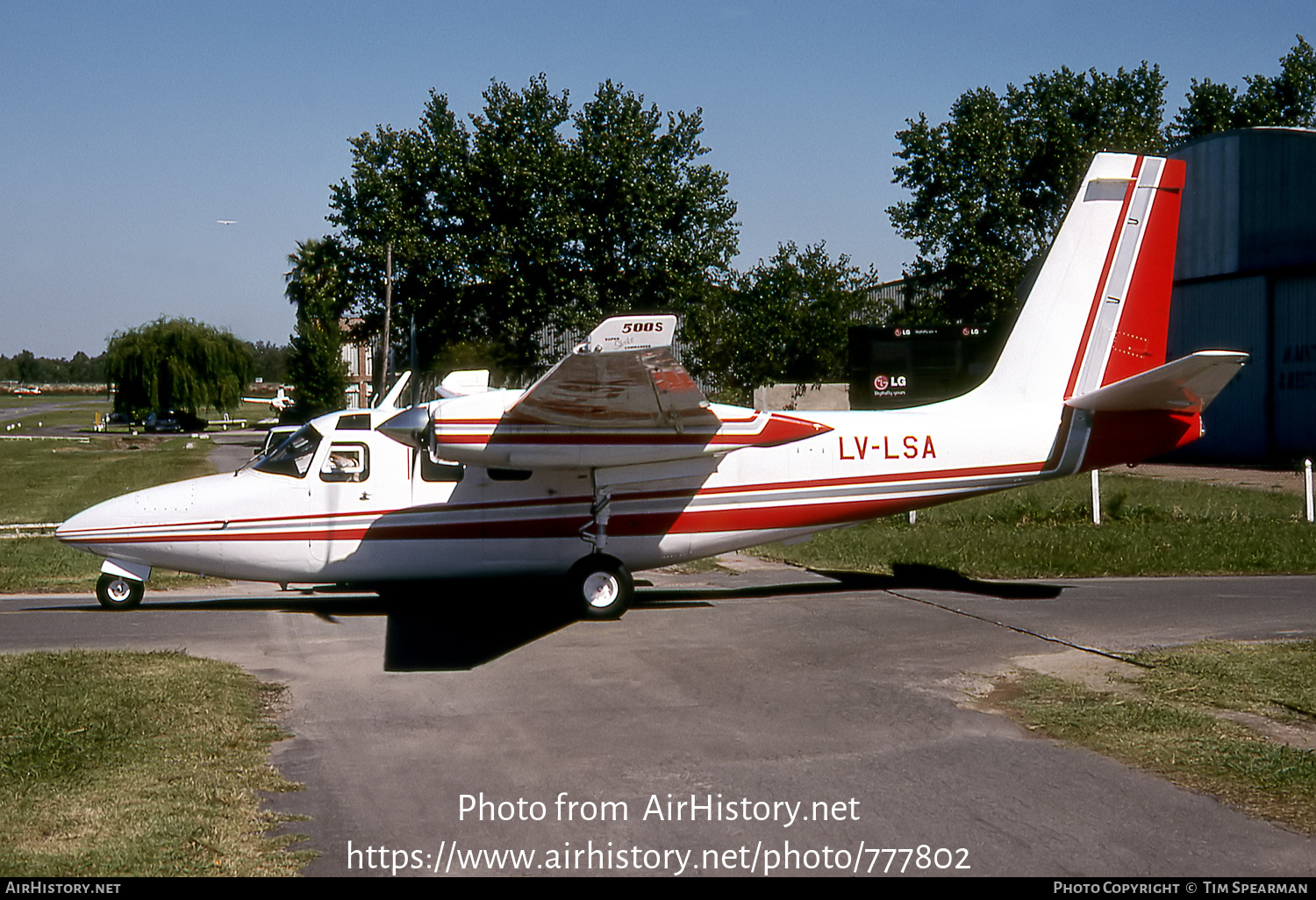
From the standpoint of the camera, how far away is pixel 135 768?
735 centimetres

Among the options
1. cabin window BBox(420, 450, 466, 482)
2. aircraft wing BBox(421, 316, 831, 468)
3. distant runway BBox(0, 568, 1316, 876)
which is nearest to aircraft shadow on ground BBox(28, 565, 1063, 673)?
distant runway BBox(0, 568, 1316, 876)

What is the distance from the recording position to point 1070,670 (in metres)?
10.1

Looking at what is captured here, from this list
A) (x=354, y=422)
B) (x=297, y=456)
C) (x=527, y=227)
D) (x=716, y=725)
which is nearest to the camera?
(x=716, y=725)

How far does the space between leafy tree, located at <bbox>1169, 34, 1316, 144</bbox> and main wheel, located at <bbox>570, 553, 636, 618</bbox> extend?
196 feet

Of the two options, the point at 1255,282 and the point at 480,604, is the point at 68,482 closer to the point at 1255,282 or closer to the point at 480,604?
the point at 480,604

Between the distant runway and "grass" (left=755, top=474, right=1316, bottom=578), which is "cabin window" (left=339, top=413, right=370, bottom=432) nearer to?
the distant runway

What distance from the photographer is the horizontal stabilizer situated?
1200cm

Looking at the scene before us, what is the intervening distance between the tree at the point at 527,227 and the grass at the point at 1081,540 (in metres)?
32.6

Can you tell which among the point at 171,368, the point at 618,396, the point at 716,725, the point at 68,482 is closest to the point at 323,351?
the point at 68,482

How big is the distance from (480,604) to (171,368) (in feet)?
240

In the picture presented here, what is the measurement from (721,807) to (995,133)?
5304cm

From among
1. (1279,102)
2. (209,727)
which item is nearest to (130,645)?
(209,727)

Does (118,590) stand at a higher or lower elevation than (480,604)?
higher

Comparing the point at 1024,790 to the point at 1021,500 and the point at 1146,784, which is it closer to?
the point at 1146,784
